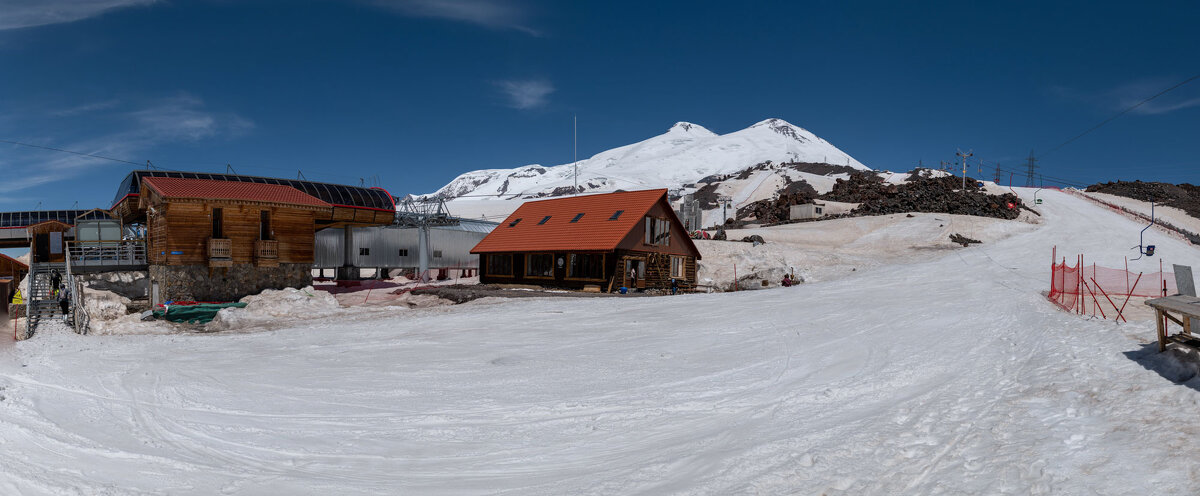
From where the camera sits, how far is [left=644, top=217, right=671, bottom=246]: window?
Result: 36.5m

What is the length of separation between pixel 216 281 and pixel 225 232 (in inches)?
93.7

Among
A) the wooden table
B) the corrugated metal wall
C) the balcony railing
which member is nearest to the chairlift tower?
the corrugated metal wall

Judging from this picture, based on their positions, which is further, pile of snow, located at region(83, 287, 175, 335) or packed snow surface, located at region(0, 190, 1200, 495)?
pile of snow, located at region(83, 287, 175, 335)

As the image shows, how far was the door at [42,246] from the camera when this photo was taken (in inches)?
1604

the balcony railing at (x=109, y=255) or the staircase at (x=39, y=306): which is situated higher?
the balcony railing at (x=109, y=255)

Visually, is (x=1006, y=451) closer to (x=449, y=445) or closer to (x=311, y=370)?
(x=449, y=445)

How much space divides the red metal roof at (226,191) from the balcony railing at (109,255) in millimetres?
3575

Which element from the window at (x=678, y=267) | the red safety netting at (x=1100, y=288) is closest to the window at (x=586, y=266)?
the window at (x=678, y=267)

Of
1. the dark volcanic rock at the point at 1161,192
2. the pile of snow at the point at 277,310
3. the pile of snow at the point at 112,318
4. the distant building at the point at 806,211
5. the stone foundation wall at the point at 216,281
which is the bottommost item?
the pile of snow at the point at 112,318

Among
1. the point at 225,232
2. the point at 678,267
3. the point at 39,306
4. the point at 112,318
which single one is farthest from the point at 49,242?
the point at 678,267

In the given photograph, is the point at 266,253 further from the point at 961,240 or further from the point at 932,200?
the point at 932,200

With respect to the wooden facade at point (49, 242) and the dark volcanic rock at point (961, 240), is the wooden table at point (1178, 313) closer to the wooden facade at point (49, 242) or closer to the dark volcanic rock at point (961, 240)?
the dark volcanic rock at point (961, 240)

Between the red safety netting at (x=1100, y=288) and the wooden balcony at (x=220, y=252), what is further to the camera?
the wooden balcony at (x=220, y=252)

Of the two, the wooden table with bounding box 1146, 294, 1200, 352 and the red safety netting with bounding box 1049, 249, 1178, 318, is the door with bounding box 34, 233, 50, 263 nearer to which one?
the wooden table with bounding box 1146, 294, 1200, 352
